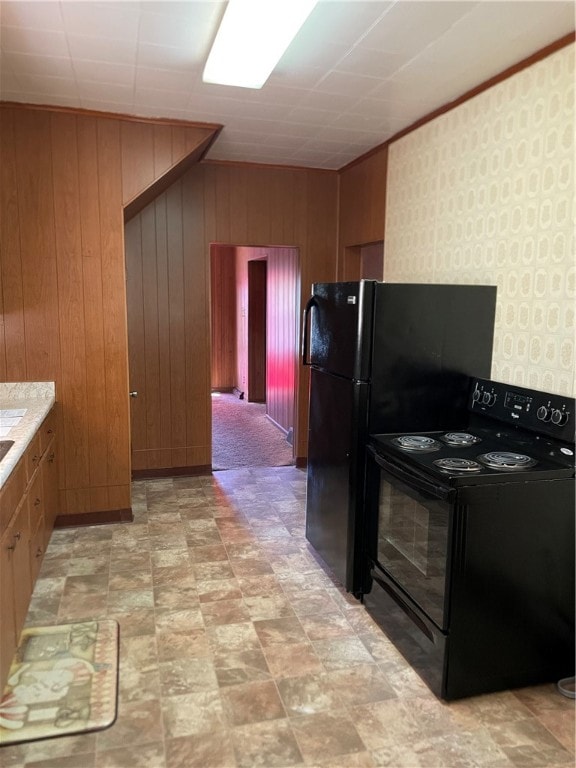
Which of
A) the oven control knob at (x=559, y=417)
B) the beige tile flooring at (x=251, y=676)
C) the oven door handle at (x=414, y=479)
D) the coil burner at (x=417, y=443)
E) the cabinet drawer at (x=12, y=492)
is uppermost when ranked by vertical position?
the oven control knob at (x=559, y=417)

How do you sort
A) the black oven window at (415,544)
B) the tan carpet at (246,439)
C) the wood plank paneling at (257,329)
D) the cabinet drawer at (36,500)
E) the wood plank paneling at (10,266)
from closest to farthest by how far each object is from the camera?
1. the black oven window at (415,544)
2. the cabinet drawer at (36,500)
3. the wood plank paneling at (10,266)
4. the tan carpet at (246,439)
5. the wood plank paneling at (257,329)

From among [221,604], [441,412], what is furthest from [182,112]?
[221,604]

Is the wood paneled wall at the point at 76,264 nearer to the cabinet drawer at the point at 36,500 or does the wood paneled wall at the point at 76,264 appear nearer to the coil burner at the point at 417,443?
the cabinet drawer at the point at 36,500

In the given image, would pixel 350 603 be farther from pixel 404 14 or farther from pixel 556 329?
pixel 404 14

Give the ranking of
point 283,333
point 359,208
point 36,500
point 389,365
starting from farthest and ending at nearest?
point 283,333 < point 359,208 < point 36,500 < point 389,365

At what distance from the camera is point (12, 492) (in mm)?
2268

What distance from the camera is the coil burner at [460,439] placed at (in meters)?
2.60

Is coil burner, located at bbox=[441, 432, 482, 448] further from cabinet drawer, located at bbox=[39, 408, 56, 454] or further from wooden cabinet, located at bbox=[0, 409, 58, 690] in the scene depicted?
cabinet drawer, located at bbox=[39, 408, 56, 454]

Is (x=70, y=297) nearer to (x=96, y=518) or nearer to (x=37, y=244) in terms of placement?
(x=37, y=244)

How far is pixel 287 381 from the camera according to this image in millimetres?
6031

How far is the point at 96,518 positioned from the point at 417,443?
231 centimetres

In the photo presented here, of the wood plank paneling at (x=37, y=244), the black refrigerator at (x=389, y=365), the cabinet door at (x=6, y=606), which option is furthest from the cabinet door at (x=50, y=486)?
the black refrigerator at (x=389, y=365)

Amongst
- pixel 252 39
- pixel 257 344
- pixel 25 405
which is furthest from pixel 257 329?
pixel 252 39

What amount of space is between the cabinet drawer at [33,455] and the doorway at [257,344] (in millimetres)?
2475
